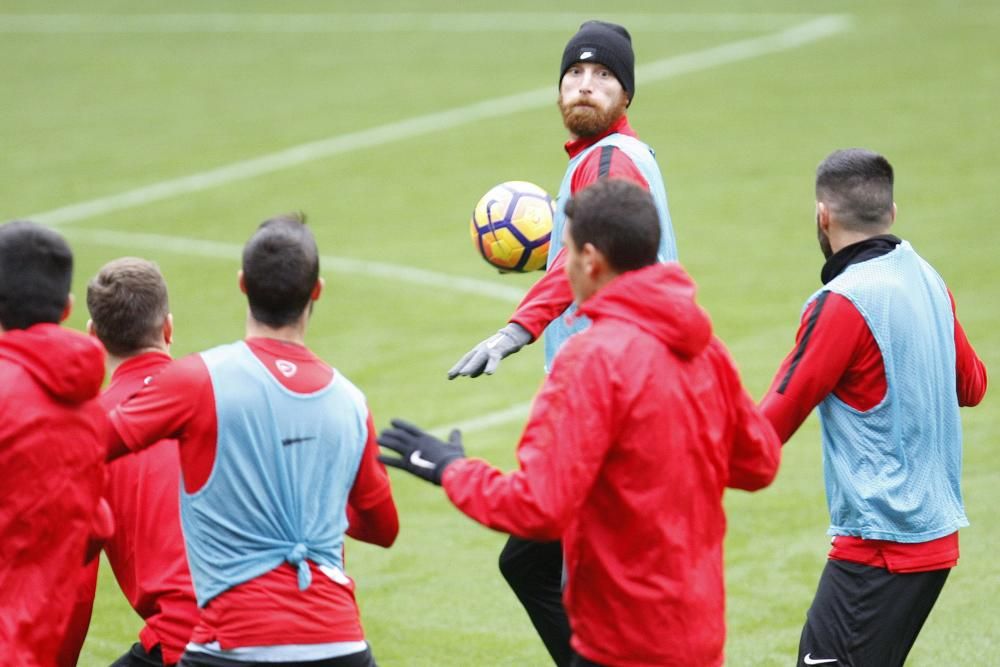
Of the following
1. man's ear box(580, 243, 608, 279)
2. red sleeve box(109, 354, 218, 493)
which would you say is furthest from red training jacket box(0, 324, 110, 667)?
man's ear box(580, 243, 608, 279)

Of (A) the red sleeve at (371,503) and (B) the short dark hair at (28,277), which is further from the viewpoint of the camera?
(A) the red sleeve at (371,503)

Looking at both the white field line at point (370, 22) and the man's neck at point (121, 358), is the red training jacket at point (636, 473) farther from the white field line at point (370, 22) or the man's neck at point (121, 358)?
the white field line at point (370, 22)

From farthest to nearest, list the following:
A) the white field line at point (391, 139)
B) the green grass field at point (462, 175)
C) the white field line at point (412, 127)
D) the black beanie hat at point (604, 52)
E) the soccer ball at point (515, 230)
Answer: the white field line at point (412, 127) → the white field line at point (391, 139) → the green grass field at point (462, 175) → the soccer ball at point (515, 230) → the black beanie hat at point (604, 52)

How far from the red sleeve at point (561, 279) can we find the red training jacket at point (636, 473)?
167cm

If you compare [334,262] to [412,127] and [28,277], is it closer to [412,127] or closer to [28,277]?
[412,127]

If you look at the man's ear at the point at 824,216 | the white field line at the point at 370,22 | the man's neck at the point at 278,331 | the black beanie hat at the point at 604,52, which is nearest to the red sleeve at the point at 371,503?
the man's neck at the point at 278,331

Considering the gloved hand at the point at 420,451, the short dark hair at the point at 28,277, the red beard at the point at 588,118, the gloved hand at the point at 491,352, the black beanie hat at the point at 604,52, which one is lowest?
the gloved hand at the point at 491,352

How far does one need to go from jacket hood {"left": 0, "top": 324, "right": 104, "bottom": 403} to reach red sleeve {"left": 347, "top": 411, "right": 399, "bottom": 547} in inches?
37.8

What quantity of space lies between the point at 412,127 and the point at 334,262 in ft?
21.3

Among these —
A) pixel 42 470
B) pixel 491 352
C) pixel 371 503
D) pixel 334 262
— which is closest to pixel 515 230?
pixel 491 352

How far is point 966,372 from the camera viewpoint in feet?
21.2

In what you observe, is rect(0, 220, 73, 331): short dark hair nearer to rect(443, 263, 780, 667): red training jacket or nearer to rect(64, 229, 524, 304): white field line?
rect(443, 263, 780, 667): red training jacket

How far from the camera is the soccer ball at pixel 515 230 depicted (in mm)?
8281

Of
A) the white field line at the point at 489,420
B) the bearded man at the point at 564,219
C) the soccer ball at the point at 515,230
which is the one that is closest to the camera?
the bearded man at the point at 564,219
